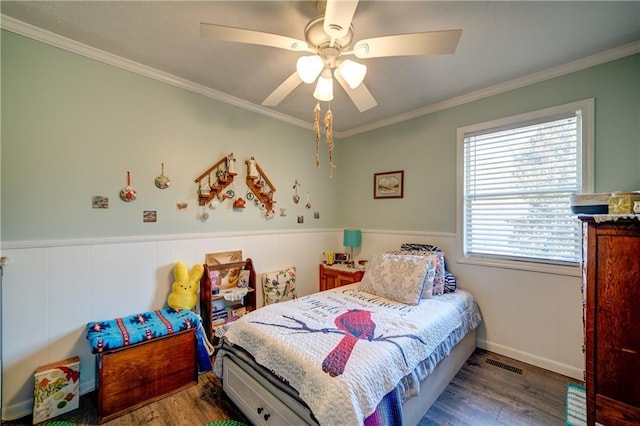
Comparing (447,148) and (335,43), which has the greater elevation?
(335,43)

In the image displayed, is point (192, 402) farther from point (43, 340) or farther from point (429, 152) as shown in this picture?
point (429, 152)

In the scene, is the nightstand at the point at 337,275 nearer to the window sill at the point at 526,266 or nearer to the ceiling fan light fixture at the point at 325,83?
the window sill at the point at 526,266

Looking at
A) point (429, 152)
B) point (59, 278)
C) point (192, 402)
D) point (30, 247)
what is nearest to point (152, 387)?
point (192, 402)

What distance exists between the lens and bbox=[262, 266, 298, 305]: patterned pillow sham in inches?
117

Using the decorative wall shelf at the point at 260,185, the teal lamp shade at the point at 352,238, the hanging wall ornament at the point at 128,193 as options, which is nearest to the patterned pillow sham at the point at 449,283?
the teal lamp shade at the point at 352,238

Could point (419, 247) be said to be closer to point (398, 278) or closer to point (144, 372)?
point (398, 278)

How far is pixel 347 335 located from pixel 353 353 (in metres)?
0.21

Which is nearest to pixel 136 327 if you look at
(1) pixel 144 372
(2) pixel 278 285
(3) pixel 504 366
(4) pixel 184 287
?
(1) pixel 144 372

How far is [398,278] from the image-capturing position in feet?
7.64

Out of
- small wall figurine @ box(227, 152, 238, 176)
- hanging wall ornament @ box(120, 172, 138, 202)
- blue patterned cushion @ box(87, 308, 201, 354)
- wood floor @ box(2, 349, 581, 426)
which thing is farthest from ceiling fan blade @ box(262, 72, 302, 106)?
wood floor @ box(2, 349, 581, 426)

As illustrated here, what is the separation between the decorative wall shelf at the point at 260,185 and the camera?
288 cm

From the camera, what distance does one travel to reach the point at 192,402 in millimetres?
1895

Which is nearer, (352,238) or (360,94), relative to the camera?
(360,94)

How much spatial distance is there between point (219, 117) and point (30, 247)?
69.8 inches
